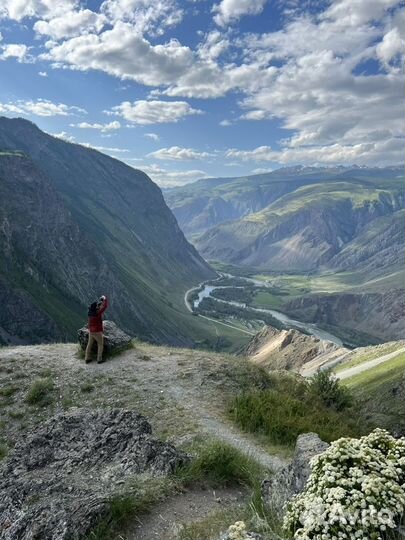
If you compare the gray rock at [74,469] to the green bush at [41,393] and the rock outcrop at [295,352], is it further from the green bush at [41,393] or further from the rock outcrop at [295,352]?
the rock outcrop at [295,352]

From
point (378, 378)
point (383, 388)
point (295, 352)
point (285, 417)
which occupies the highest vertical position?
point (285, 417)

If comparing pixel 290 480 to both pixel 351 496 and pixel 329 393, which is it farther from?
pixel 329 393

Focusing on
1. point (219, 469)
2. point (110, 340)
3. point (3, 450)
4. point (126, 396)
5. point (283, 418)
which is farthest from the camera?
point (110, 340)

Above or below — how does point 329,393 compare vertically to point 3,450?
below

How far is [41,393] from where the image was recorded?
20.1 m

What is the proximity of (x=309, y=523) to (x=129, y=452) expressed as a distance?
273 inches

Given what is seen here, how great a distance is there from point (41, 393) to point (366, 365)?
9926 cm

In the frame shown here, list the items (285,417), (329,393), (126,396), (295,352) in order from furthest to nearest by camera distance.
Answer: (295,352)
(329,393)
(126,396)
(285,417)

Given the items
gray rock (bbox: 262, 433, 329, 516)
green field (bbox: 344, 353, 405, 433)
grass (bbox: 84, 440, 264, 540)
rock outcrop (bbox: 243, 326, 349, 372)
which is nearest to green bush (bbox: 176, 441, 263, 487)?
grass (bbox: 84, 440, 264, 540)

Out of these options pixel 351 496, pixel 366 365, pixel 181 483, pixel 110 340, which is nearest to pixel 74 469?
pixel 181 483

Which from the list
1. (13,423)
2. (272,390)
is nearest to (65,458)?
(13,423)

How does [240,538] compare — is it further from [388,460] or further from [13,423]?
[13,423]

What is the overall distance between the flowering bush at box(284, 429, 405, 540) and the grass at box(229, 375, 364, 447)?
32.4 feet

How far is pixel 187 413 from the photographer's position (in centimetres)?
1806
